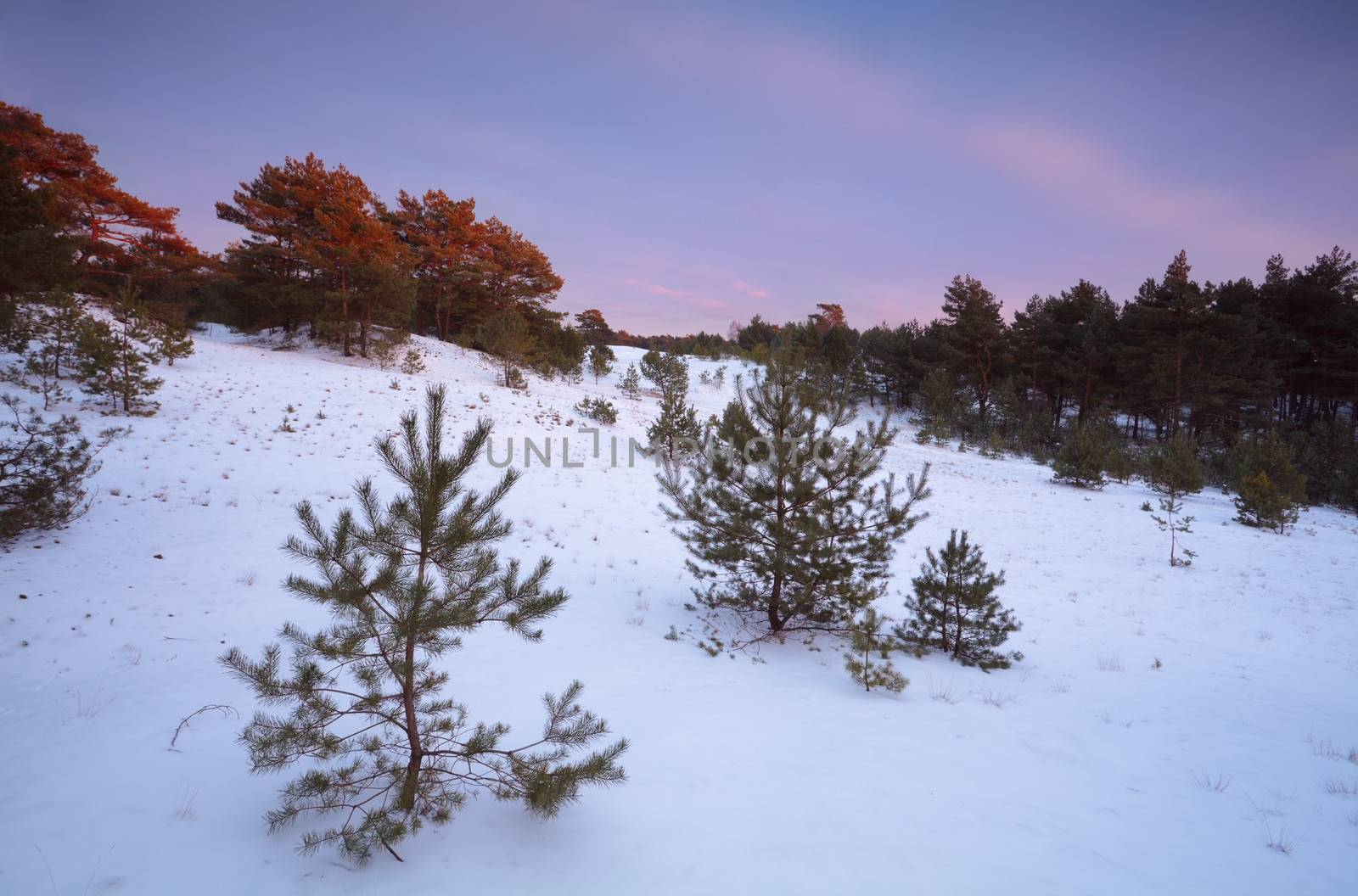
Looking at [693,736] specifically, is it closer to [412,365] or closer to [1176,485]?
[1176,485]

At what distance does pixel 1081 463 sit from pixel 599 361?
24.9m

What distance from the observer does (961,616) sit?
664 cm

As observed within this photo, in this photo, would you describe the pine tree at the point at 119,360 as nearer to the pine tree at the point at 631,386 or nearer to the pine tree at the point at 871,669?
the pine tree at the point at 871,669

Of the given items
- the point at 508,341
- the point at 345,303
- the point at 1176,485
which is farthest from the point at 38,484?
the point at 1176,485

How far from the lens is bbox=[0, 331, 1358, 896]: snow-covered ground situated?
275 cm

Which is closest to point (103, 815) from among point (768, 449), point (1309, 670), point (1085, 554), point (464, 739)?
point (464, 739)

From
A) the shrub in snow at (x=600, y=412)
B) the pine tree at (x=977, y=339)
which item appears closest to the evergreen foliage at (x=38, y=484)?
the shrub in snow at (x=600, y=412)

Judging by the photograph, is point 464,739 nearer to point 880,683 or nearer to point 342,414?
point 880,683

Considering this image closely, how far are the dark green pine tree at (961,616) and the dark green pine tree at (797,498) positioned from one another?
2.68 ft

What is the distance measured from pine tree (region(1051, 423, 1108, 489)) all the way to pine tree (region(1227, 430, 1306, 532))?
3.67m

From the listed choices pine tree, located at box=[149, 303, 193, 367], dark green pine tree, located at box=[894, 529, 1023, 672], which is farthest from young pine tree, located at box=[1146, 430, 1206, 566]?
pine tree, located at box=[149, 303, 193, 367]

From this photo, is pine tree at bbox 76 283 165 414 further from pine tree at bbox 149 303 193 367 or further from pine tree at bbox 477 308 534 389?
pine tree at bbox 477 308 534 389

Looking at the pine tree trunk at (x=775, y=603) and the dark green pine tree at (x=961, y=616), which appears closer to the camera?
the dark green pine tree at (x=961, y=616)

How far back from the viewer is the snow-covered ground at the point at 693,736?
2746 mm
